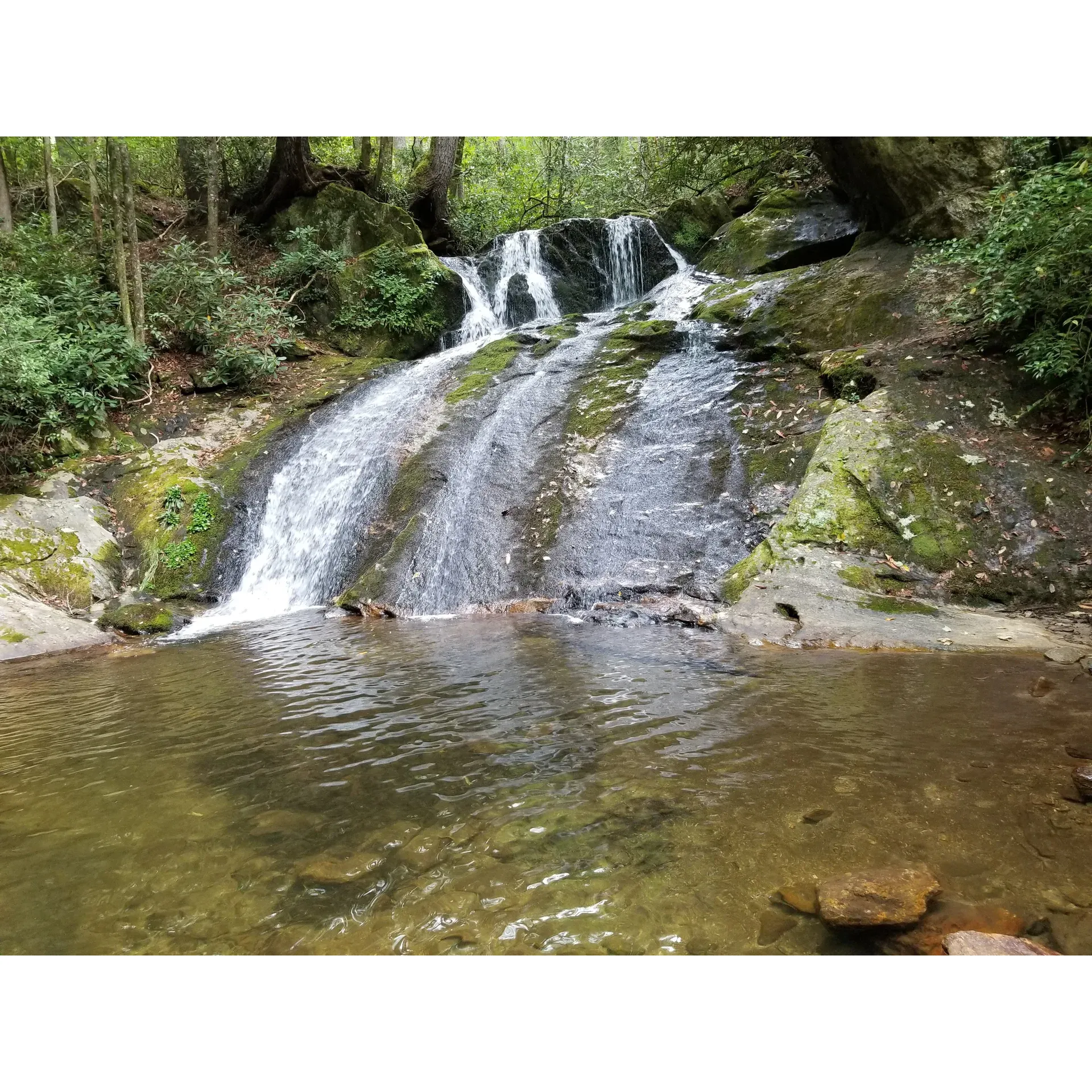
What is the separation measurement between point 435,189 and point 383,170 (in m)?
1.56

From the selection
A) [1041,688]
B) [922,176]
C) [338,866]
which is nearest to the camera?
[338,866]

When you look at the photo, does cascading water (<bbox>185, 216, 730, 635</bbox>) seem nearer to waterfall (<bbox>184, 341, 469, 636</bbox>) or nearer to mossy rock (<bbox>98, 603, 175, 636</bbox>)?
waterfall (<bbox>184, 341, 469, 636</bbox>)

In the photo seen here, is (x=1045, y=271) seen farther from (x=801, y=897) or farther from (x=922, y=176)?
(x=801, y=897)

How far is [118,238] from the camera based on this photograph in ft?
33.0

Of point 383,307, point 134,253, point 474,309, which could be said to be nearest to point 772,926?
point 134,253

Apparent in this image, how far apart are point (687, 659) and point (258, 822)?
3.06 metres

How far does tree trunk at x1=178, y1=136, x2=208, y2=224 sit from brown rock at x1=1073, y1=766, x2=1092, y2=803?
1857 cm

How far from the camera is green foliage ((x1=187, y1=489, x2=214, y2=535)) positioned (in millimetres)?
8320

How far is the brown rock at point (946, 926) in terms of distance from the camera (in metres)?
1.88

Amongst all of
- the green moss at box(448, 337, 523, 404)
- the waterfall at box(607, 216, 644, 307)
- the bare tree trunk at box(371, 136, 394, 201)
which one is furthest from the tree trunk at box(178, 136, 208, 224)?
the waterfall at box(607, 216, 644, 307)

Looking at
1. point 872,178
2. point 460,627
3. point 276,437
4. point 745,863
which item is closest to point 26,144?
point 276,437

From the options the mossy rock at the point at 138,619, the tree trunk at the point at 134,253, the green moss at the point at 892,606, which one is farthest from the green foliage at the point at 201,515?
the green moss at the point at 892,606

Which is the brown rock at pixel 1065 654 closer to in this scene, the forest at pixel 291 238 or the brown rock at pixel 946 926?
the forest at pixel 291 238

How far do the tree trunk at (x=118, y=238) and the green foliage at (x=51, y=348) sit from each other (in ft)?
0.73
